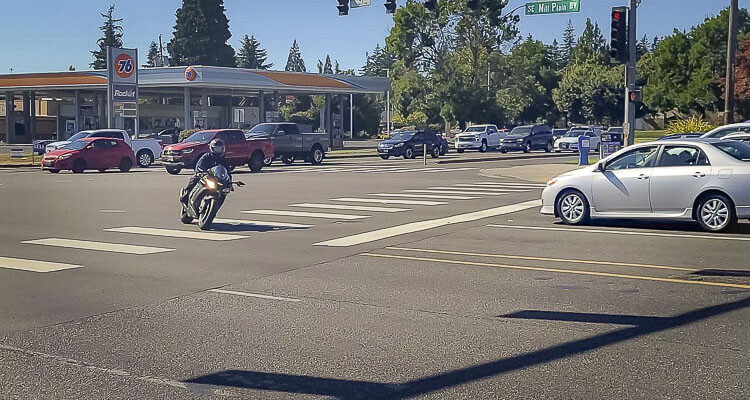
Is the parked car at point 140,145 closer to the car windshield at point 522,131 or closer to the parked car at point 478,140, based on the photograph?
the parked car at point 478,140

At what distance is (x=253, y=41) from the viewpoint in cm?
16325

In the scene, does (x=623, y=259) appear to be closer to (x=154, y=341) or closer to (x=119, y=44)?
(x=154, y=341)

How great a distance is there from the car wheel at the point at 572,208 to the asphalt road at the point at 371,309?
1.34 feet

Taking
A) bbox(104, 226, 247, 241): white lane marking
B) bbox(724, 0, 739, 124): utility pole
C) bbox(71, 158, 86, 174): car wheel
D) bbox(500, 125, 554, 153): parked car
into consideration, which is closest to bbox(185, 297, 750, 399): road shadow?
bbox(104, 226, 247, 241): white lane marking

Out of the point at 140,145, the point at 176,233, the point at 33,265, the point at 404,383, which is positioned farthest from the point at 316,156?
the point at 404,383

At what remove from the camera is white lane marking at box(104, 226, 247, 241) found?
14945 millimetres

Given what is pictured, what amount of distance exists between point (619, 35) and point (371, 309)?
63.6 ft

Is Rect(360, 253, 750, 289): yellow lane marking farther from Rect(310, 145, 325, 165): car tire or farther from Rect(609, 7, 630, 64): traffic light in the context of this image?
Rect(310, 145, 325, 165): car tire

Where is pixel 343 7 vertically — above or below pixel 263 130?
above

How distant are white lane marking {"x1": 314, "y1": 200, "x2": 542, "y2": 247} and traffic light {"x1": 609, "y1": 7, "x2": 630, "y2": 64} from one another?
24.2 feet

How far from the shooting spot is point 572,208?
16344 millimetres

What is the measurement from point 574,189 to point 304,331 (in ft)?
30.3

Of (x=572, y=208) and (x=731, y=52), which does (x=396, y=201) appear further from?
(x=731, y=52)

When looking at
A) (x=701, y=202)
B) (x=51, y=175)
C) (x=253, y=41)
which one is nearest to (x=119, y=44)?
(x=253, y=41)
